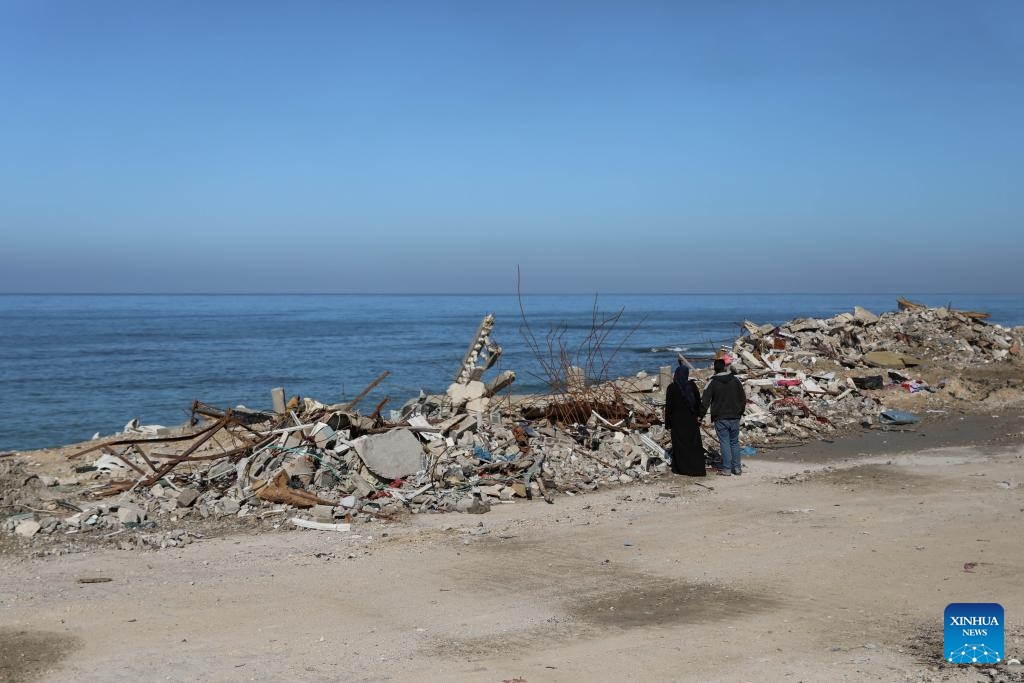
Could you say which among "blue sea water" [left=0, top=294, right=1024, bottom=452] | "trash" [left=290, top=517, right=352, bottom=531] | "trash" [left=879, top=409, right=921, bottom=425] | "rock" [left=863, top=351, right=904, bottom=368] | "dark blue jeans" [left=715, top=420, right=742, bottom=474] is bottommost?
"blue sea water" [left=0, top=294, right=1024, bottom=452]

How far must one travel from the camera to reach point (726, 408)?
11.9 meters

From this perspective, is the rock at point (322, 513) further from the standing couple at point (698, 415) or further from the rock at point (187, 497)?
the standing couple at point (698, 415)

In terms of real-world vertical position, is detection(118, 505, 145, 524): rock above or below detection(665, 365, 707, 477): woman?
below

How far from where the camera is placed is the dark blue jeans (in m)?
12.0

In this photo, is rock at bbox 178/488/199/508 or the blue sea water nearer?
rock at bbox 178/488/199/508

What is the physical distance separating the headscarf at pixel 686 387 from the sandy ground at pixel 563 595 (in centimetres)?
144

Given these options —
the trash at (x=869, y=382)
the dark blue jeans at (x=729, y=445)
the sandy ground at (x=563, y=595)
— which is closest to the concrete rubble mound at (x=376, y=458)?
the sandy ground at (x=563, y=595)

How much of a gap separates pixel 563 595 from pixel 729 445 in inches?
220

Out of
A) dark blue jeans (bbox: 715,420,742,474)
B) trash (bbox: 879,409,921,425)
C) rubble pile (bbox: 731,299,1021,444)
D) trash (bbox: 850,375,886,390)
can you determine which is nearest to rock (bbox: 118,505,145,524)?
dark blue jeans (bbox: 715,420,742,474)

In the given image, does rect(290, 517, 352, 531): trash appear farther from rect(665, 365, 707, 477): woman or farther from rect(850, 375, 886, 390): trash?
rect(850, 375, 886, 390): trash

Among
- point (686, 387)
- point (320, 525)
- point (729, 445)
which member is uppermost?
point (686, 387)

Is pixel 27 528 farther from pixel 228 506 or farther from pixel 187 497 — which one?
pixel 228 506

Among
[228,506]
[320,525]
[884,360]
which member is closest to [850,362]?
[884,360]

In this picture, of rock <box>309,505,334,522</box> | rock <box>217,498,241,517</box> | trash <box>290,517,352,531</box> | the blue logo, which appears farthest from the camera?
rock <box>217,498,241,517</box>
